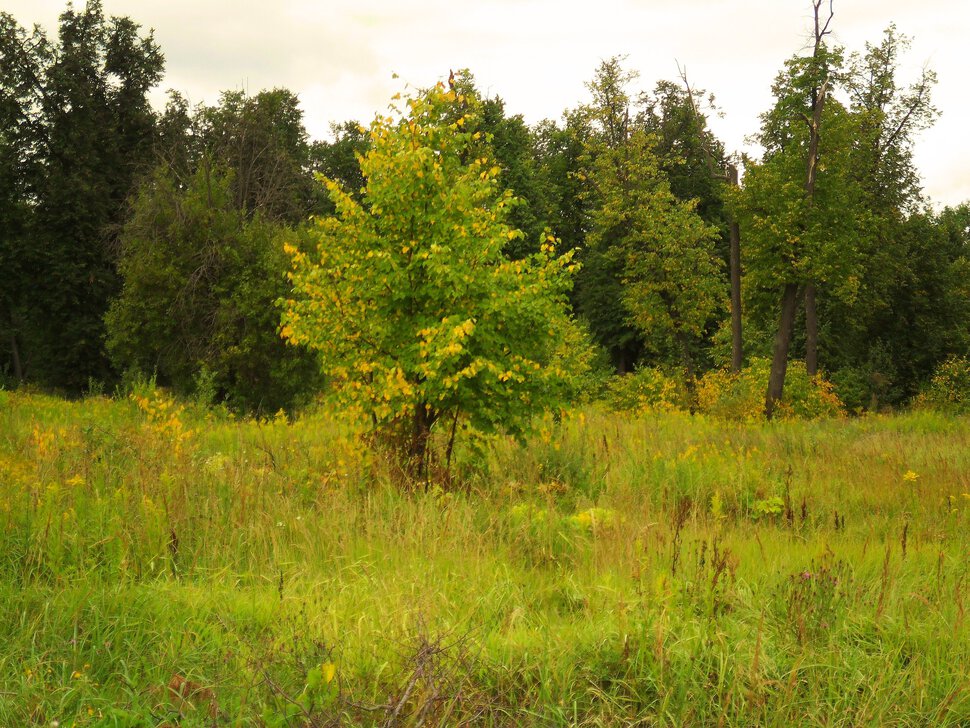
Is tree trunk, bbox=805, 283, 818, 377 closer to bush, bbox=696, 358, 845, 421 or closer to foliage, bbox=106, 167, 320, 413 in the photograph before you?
bush, bbox=696, 358, 845, 421

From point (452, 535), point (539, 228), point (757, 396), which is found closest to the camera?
point (452, 535)

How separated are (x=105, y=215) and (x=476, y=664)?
31.5 m

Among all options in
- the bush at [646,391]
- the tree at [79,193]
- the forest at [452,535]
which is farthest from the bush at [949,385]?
the tree at [79,193]

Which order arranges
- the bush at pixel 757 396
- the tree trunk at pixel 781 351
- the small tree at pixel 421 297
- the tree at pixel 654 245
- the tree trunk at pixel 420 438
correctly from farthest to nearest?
the tree at pixel 654 245 < the tree trunk at pixel 781 351 < the bush at pixel 757 396 < the tree trunk at pixel 420 438 < the small tree at pixel 421 297

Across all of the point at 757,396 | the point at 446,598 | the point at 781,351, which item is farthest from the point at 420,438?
the point at 757,396

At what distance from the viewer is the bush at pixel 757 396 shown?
20.5 m

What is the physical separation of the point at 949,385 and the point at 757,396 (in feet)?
44.8

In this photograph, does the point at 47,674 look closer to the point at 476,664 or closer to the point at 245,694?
the point at 245,694

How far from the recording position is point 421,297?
25.6 ft

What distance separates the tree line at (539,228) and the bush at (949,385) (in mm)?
1914

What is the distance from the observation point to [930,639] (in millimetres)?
4117

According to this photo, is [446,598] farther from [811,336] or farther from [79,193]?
[79,193]

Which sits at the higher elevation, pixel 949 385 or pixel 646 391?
pixel 949 385

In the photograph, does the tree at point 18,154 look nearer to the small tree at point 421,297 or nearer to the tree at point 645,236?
the tree at point 645,236
